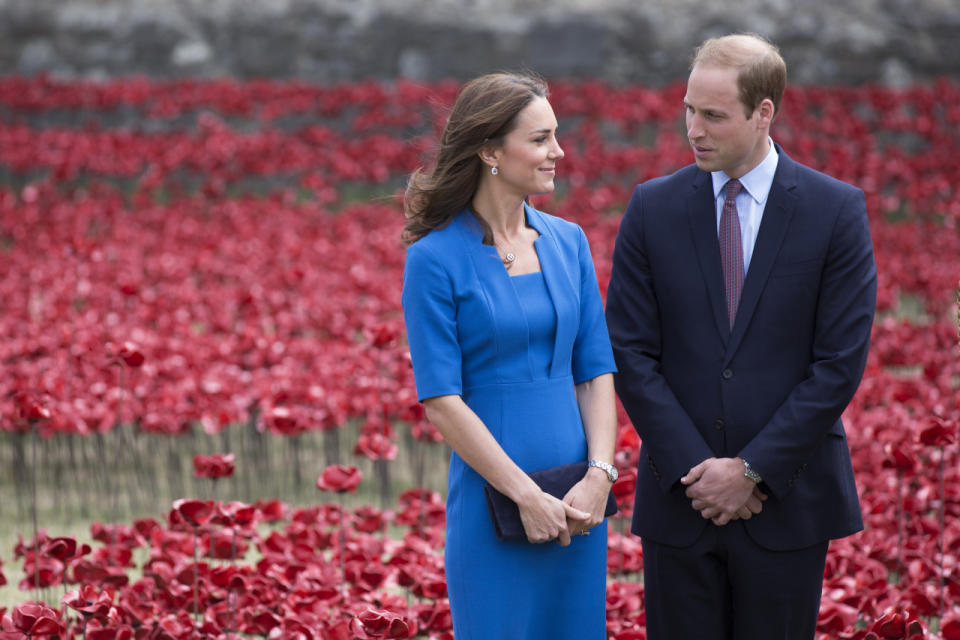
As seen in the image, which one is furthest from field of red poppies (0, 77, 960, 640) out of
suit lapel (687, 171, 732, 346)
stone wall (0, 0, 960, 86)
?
stone wall (0, 0, 960, 86)

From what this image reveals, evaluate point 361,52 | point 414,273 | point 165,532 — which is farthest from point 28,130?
point 414,273

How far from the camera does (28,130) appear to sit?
42.7 feet

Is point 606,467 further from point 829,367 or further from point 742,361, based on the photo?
point 829,367

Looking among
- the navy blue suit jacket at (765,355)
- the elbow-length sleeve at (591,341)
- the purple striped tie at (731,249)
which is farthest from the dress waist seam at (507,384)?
the purple striped tie at (731,249)

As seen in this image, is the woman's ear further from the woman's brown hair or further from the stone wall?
the stone wall

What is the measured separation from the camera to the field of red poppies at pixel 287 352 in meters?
3.61

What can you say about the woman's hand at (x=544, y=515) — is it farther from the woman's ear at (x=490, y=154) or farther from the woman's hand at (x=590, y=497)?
the woman's ear at (x=490, y=154)

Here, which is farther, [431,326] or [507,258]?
[507,258]

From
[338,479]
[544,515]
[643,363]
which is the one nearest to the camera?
[544,515]

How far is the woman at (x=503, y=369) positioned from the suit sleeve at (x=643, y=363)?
77mm

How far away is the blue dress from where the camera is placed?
2566 millimetres

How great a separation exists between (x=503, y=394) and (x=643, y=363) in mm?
381

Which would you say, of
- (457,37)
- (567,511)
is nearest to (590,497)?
(567,511)

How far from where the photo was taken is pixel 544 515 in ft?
→ 8.29
